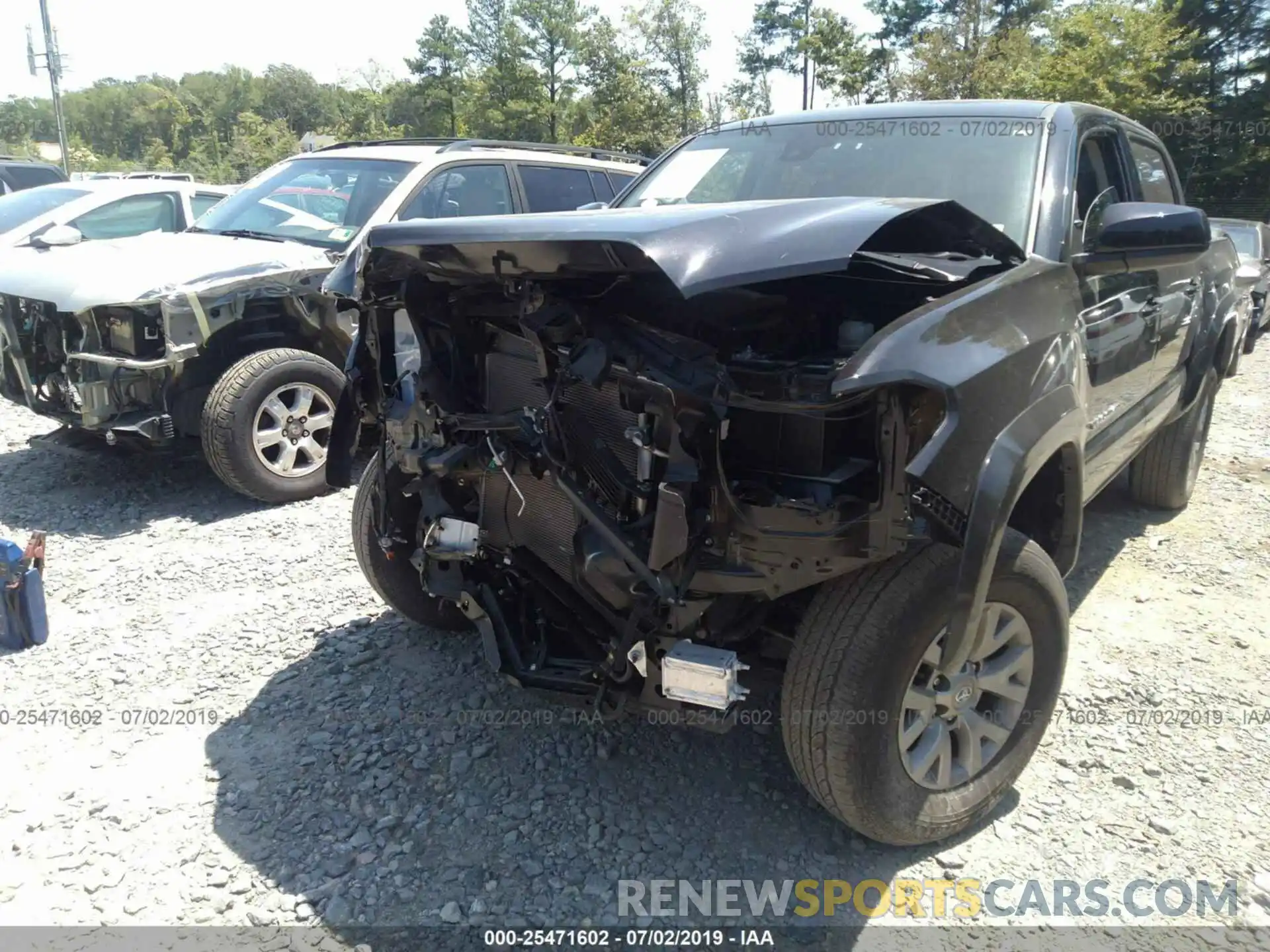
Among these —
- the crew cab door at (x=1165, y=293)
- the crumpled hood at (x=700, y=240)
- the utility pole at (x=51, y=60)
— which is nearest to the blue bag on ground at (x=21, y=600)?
the crumpled hood at (x=700, y=240)

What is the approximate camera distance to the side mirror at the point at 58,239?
A: 19.2 feet

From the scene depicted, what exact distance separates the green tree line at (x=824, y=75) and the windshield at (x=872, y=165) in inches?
589

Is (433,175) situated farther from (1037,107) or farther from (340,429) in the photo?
(1037,107)

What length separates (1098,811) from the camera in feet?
8.82

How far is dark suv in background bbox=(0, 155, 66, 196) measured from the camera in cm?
1352

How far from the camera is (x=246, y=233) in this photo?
18.8 feet

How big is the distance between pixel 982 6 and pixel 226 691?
43414 mm

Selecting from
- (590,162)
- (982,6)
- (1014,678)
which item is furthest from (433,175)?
(982,6)

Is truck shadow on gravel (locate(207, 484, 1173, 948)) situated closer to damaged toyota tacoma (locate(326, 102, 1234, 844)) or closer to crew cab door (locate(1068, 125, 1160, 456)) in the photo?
damaged toyota tacoma (locate(326, 102, 1234, 844))

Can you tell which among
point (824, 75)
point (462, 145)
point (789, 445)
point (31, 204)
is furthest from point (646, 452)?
point (824, 75)

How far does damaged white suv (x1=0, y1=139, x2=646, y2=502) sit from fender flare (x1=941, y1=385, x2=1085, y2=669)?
4.13m

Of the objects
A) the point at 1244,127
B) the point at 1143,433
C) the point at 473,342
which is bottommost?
the point at 1143,433

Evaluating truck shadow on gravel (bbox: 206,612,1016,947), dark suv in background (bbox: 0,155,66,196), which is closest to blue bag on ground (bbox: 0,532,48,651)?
truck shadow on gravel (bbox: 206,612,1016,947)

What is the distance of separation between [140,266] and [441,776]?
3710 mm
